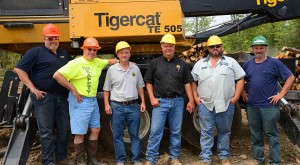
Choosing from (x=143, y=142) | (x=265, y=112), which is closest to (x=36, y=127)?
(x=143, y=142)

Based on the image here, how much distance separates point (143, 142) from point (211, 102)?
1.39 metres

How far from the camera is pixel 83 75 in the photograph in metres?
5.02

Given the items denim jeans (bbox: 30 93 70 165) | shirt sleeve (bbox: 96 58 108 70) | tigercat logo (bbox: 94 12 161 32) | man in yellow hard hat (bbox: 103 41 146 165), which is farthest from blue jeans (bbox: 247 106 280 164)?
denim jeans (bbox: 30 93 70 165)

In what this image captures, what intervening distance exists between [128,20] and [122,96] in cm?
120

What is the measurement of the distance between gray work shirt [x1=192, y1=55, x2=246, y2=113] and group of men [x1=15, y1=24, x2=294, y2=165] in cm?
1

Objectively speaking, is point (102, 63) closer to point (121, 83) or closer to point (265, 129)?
point (121, 83)

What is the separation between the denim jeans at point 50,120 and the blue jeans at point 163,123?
48.5 inches

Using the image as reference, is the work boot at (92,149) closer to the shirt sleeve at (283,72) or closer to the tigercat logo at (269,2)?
the shirt sleeve at (283,72)

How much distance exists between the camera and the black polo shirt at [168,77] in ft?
17.3

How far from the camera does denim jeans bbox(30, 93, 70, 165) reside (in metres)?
5.03

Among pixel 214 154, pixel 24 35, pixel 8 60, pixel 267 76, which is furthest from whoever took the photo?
pixel 8 60

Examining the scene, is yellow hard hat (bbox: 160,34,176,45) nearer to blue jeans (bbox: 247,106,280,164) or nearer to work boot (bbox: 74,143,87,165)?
blue jeans (bbox: 247,106,280,164)

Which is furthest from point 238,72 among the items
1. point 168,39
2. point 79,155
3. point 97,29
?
point 79,155

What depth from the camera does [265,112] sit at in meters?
5.18
